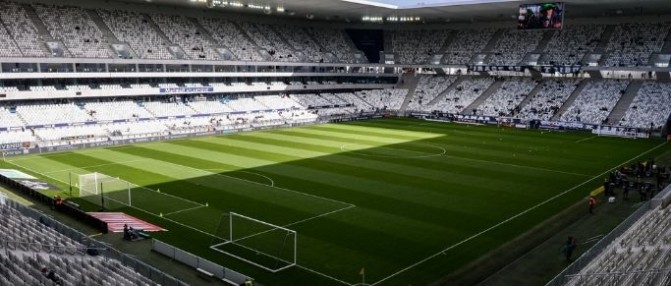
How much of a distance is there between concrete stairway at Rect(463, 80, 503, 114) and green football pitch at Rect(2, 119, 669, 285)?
20120 millimetres

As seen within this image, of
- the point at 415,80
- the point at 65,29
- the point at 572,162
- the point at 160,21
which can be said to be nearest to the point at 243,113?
the point at 160,21

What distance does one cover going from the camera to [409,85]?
8669 centimetres

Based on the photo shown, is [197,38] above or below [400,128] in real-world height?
above

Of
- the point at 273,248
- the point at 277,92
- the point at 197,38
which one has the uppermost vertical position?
the point at 197,38

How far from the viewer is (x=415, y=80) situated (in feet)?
286

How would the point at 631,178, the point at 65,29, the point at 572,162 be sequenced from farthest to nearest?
the point at 65,29 → the point at 572,162 → the point at 631,178

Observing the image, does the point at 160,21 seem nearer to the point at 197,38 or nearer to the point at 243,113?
the point at 197,38

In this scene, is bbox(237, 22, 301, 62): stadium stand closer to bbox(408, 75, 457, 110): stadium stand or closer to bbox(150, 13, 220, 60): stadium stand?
bbox(150, 13, 220, 60): stadium stand

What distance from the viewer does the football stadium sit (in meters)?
20.3

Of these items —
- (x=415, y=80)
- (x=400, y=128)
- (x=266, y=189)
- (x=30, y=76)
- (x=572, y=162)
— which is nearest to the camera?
(x=266, y=189)

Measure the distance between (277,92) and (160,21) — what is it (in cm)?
1810

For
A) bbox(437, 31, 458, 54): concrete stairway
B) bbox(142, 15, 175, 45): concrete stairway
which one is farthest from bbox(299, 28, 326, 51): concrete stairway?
bbox(142, 15, 175, 45): concrete stairway

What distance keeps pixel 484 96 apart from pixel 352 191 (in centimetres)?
5052

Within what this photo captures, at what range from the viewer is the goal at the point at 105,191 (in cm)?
2853
